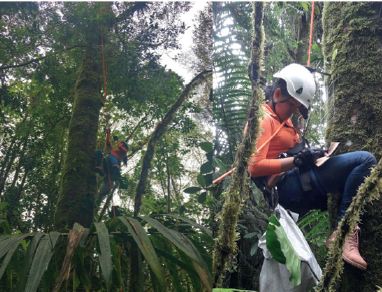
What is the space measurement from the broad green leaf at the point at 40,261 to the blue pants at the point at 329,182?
1038 millimetres

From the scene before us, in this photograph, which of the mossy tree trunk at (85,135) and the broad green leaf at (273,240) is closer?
the broad green leaf at (273,240)

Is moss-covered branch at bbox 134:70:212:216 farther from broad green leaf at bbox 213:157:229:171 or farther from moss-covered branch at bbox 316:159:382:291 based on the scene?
moss-covered branch at bbox 316:159:382:291

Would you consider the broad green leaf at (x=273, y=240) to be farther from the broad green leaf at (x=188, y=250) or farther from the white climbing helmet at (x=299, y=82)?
the white climbing helmet at (x=299, y=82)

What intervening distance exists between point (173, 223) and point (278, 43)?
2589mm

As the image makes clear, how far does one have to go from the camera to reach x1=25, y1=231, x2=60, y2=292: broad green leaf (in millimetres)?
1565

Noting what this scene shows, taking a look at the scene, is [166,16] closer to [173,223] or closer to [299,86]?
[173,223]

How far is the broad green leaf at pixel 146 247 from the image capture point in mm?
1660

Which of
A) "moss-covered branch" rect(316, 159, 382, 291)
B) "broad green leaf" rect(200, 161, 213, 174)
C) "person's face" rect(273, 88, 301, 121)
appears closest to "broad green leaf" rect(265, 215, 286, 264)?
"moss-covered branch" rect(316, 159, 382, 291)

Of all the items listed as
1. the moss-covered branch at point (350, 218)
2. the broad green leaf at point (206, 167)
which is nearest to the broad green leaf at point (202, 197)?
the broad green leaf at point (206, 167)

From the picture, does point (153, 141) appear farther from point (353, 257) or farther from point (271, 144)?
point (353, 257)

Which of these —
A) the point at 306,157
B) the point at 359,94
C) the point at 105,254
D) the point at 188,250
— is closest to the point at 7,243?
the point at 105,254

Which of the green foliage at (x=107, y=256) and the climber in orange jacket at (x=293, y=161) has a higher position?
the climber in orange jacket at (x=293, y=161)

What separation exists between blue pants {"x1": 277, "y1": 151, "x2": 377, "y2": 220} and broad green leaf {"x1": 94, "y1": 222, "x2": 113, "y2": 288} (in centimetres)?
80

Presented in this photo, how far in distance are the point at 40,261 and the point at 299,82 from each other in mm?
1329
